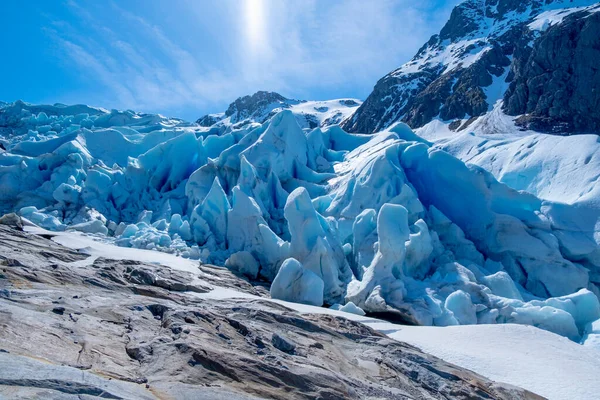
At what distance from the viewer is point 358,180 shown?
16.4m

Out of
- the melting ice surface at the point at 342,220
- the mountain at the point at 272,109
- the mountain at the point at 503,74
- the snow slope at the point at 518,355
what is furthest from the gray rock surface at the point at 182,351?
the mountain at the point at 272,109

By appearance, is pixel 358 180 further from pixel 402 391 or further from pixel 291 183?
pixel 402 391

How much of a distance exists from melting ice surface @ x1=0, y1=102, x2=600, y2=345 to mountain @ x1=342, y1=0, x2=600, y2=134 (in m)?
28.7

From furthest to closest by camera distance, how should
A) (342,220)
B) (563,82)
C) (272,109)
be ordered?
1. (272,109)
2. (563,82)
3. (342,220)

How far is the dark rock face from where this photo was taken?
42531 millimetres

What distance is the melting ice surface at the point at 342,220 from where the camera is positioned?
36.9 feet

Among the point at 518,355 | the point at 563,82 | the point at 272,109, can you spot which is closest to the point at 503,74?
the point at 563,82

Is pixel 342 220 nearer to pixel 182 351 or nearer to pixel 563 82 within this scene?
pixel 182 351

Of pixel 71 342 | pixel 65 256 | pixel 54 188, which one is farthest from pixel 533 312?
pixel 54 188

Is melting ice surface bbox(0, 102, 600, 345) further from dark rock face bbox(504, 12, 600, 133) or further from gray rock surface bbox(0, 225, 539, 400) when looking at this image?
dark rock face bbox(504, 12, 600, 133)

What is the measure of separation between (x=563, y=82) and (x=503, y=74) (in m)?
15.3

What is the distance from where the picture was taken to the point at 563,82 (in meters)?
44.7

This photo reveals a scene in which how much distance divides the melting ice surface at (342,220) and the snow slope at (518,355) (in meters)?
2.64

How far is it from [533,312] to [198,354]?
8.54 meters
